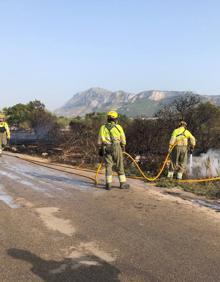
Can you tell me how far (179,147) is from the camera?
42.8 feet

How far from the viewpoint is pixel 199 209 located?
818 centimetres

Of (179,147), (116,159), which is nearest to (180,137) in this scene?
(179,147)

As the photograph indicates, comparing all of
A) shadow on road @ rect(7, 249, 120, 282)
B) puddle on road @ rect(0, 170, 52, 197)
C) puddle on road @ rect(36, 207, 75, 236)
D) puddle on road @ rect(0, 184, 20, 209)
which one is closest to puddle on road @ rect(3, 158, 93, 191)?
puddle on road @ rect(0, 170, 52, 197)

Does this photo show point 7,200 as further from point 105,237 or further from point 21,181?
point 105,237

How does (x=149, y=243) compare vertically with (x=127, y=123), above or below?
below

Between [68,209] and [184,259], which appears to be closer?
[184,259]

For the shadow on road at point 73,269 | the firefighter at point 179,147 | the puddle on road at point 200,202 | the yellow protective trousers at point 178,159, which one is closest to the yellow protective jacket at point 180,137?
the firefighter at point 179,147

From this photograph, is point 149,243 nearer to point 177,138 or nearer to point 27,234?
point 27,234

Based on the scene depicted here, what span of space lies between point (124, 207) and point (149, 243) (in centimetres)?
245

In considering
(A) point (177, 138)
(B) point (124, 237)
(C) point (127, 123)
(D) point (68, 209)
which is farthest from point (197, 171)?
(B) point (124, 237)

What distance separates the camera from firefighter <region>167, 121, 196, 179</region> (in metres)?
12.9

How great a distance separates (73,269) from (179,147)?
28.9 ft

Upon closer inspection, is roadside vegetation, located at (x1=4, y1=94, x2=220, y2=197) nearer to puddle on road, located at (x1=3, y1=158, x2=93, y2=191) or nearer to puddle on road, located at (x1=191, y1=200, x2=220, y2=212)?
puddle on road, located at (x1=3, y1=158, x2=93, y2=191)

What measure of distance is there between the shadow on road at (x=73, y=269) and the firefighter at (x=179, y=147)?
321 inches
